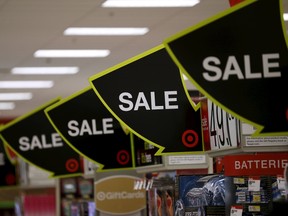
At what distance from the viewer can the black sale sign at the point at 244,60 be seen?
434 centimetres

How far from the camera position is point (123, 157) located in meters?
8.41

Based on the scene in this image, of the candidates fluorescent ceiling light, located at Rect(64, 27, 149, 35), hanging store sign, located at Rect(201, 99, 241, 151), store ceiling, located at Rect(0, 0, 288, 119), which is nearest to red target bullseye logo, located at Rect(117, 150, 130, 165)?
hanging store sign, located at Rect(201, 99, 241, 151)

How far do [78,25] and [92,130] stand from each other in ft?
16.9

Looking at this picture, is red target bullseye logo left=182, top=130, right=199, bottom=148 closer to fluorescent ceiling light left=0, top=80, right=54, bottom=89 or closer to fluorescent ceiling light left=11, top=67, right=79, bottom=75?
fluorescent ceiling light left=11, top=67, right=79, bottom=75

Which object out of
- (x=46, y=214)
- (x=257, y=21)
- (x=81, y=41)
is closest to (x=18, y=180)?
(x=46, y=214)

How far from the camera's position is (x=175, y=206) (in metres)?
6.60

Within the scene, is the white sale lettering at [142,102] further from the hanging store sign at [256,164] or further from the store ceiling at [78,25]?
the store ceiling at [78,25]

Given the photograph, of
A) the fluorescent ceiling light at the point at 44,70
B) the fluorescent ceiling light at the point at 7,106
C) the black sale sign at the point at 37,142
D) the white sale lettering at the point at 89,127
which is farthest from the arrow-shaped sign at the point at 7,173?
the fluorescent ceiling light at the point at 7,106

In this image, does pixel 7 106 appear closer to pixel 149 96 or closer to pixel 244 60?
pixel 149 96

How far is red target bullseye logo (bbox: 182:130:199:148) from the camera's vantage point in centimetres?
615

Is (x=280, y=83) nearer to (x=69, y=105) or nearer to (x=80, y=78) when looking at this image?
(x=69, y=105)

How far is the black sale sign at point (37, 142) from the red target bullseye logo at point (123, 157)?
45.4 inches

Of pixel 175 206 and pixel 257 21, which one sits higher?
→ pixel 257 21

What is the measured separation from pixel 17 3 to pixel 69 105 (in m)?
3.89
